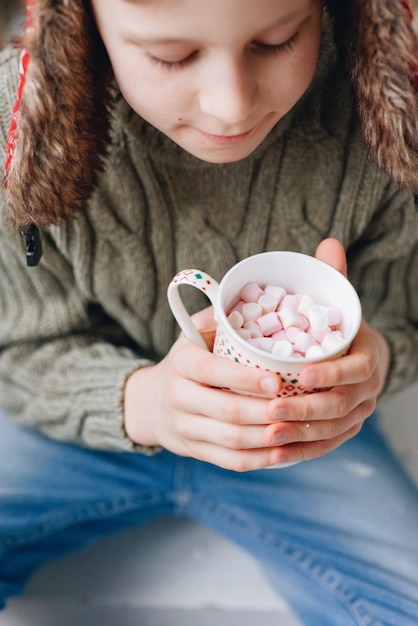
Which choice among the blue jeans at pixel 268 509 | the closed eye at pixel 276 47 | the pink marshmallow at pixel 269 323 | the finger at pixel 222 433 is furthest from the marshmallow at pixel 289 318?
the blue jeans at pixel 268 509

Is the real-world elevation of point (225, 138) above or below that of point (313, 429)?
above

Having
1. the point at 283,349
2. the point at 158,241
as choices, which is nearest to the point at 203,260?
the point at 158,241

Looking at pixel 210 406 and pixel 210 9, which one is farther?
pixel 210 406

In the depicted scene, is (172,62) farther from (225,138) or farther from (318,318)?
(318,318)

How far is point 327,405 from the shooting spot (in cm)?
64

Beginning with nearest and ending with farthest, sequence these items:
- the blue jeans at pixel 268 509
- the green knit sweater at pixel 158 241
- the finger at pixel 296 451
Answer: the finger at pixel 296 451 → the green knit sweater at pixel 158 241 → the blue jeans at pixel 268 509

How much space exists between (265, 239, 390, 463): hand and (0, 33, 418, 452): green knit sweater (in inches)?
5.7

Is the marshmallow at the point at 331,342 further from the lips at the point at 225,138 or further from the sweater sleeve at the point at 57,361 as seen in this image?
the sweater sleeve at the point at 57,361

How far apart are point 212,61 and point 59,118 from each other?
14 centimetres

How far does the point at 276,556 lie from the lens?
3.21 feet

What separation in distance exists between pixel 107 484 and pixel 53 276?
0.29 meters

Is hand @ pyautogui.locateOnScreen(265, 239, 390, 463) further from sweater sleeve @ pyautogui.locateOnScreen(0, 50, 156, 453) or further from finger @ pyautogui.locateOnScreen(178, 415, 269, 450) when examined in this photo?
sweater sleeve @ pyautogui.locateOnScreen(0, 50, 156, 453)

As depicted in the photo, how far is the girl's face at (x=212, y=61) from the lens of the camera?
22.4 inches

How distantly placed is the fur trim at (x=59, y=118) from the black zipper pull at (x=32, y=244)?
0.09 ft
